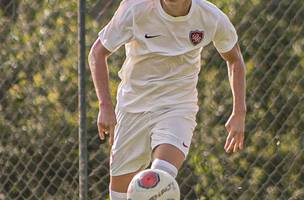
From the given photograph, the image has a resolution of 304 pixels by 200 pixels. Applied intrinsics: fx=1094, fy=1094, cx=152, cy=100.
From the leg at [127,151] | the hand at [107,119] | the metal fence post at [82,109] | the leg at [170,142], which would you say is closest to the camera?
the hand at [107,119]

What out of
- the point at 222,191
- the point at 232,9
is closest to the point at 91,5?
the point at 232,9

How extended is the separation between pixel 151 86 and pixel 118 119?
354mm

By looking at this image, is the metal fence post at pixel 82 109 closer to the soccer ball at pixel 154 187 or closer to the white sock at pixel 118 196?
the white sock at pixel 118 196

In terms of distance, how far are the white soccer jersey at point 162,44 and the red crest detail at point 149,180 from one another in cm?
57

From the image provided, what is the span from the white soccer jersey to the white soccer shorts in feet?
0.19

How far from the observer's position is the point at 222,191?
25.2ft

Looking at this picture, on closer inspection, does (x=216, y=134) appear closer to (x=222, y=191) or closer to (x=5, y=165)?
(x=222, y=191)

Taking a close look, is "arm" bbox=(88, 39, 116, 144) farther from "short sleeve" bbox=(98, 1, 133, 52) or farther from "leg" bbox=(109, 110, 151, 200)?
"leg" bbox=(109, 110, 151, 200)

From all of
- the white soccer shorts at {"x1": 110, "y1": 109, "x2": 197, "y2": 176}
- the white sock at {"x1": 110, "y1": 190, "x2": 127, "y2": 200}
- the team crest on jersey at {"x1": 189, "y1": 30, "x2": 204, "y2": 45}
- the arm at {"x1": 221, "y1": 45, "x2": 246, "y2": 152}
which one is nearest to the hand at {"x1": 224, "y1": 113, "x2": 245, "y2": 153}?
the arm at {"x1": 221, "y1": 45, "x2": 246, "y2": 152}

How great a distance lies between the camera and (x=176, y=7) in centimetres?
616

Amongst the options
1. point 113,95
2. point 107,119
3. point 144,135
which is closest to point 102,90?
point 107,119

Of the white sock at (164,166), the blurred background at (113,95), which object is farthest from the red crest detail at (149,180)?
the blurred background at (113,95)

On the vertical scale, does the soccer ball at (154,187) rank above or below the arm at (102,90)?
below

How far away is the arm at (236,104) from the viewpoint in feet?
20.6
